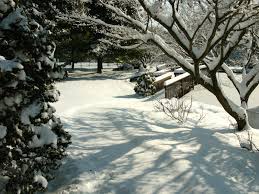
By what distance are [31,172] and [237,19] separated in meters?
5.70

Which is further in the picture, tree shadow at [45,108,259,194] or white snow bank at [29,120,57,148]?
tree shadow at [45,108,259,194]

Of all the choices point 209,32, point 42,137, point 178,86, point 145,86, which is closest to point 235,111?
point 209,32

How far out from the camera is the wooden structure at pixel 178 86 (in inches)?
696

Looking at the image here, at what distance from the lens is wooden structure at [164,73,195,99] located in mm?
17667

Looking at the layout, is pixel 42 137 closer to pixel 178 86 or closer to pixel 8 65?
pixel 8 65

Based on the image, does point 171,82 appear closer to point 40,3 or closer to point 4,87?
point 40,3

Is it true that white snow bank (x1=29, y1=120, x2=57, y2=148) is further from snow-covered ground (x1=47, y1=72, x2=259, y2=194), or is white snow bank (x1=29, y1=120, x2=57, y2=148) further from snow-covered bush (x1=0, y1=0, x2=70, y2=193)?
snow-covered ground (x1=47, y1=72, x2=259, y2=194)

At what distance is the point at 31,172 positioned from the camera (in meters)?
6.65

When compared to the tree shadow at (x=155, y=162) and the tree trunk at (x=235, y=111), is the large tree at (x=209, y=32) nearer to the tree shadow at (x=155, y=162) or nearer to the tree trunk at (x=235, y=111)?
the tree trunk at (x=235, y=111)

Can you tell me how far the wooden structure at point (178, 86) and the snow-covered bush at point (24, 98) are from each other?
35.9 feet

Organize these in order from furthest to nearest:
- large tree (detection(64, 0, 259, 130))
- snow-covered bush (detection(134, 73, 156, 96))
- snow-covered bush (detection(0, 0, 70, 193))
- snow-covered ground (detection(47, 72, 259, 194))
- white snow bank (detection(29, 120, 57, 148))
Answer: snow-covered bush (detection(134, 73, 156, 96)) → large tree (detection(64, 0, 259, 130)) → snow-covered ground (detection(47, 72, 259, 194)) → white snow bank (detection(29, 120, 57, 148)) → snow-covered bush (detection(0, 0, 70, 193))

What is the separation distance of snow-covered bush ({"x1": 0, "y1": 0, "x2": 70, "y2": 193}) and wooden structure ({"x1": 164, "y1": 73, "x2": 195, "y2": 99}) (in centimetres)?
1094

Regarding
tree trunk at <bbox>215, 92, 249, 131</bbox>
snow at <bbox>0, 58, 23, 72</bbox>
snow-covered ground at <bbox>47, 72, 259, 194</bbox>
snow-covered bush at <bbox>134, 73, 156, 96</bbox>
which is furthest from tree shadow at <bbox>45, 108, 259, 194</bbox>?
snow-covered bush at <bbox>134, 73, 156, 96</bbox>

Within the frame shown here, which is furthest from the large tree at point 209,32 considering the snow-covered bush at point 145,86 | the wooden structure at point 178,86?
the snow-covered bush at point 145,86
